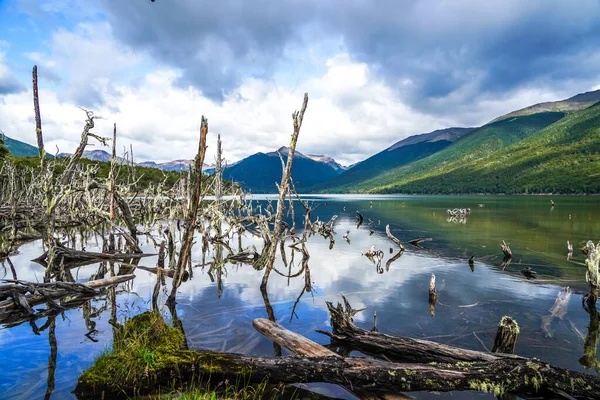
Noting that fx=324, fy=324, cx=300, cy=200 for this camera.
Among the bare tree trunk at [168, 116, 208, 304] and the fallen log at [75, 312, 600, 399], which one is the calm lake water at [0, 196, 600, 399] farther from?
the bare tree trunk at [168, 116, 208, 304]

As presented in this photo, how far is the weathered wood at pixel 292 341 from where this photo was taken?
22.9 ft

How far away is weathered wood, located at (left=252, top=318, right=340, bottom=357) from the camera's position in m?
6.98

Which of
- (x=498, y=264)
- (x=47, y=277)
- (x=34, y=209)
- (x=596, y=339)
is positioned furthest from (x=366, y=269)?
(x=34, y=209)

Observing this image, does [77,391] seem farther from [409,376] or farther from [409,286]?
[409,286]

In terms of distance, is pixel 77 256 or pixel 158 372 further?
pixel 77 256

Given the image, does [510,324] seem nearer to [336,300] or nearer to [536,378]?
[536,378]

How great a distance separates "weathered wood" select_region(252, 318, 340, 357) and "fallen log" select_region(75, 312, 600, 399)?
467 millimetres

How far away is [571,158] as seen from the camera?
177 m

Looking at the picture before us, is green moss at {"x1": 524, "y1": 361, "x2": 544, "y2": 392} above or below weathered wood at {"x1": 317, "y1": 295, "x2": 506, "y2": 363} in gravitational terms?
above

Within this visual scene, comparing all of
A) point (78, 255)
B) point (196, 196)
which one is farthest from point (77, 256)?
point (196, 196)

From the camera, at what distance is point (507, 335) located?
744 centimetres

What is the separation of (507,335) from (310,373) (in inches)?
185

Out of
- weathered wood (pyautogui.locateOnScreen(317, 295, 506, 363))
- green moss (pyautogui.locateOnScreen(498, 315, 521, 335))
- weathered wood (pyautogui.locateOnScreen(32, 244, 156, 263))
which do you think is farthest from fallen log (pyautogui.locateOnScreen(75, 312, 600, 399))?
weathered wood (pyautogui.locateOnScreen(32, 244, 156, 263))

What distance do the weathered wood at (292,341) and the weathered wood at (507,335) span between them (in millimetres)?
4051
